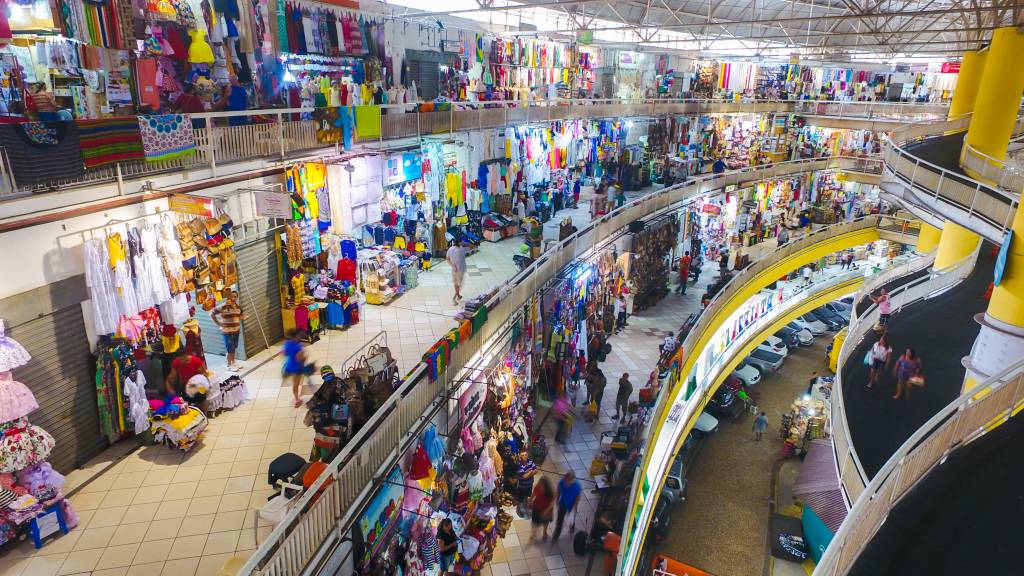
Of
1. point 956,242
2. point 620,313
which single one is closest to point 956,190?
point 956,242

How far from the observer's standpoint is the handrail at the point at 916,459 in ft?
18.1

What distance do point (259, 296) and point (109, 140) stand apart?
12.9ft

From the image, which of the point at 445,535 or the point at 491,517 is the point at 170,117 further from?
the point at 491,517

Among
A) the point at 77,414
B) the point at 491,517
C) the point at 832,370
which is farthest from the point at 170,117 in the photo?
the point at 832,370

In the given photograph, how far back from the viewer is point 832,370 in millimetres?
26484

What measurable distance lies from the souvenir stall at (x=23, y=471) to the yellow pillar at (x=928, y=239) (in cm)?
2861

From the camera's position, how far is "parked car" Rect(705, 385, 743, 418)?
22.9 meters

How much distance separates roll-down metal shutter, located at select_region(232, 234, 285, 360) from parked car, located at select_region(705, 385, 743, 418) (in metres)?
17.5

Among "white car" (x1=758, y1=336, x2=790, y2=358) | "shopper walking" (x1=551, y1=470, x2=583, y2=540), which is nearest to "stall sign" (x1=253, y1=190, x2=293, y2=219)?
"shopper walking" (x1=551, y1=470, x2=583, y2=540)

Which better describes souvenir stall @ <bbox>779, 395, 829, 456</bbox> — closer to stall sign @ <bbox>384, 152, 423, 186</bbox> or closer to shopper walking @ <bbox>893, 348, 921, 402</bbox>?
shopper walking @ <bbox>893, 348, 921, 402</bbox>

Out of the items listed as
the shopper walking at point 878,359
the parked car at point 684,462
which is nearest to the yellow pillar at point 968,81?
→ the parked car at point 684,462

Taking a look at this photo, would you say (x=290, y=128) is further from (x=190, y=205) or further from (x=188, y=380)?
(x=188, y=380)

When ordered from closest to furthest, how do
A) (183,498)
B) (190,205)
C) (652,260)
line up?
(183,498) → (190,205) → (652,260)

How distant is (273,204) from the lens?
9.91 m
